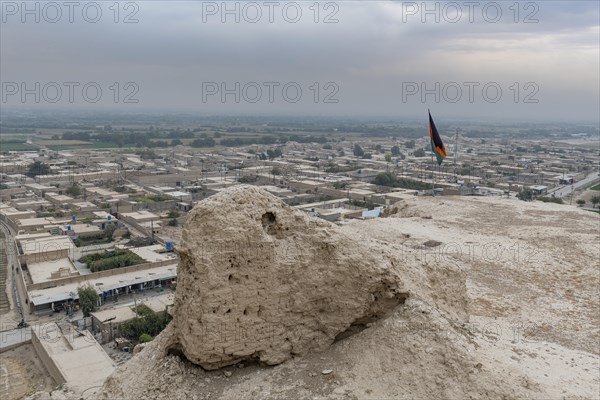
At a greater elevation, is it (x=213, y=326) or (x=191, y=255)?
(x=191, y=255)

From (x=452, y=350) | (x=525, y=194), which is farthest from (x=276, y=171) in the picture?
(x=452, y=350)

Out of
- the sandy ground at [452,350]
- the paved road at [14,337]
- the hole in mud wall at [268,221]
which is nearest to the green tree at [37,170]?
the paved road at [14,337]

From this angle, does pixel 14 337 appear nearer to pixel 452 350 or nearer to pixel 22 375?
pixel 22 375

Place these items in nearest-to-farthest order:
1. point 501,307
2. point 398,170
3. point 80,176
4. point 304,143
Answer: point 501,307, point 80,176, point 398,170, point 304,143

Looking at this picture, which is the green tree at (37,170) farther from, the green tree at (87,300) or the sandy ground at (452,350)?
the sandy ground at (452,350)

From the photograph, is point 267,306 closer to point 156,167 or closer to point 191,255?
point 191,255

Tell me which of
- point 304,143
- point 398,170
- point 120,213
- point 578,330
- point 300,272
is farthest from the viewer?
point 304,143

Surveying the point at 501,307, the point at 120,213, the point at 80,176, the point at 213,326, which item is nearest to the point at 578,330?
the point at 501,307

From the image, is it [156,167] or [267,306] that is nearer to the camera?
[267,306]
